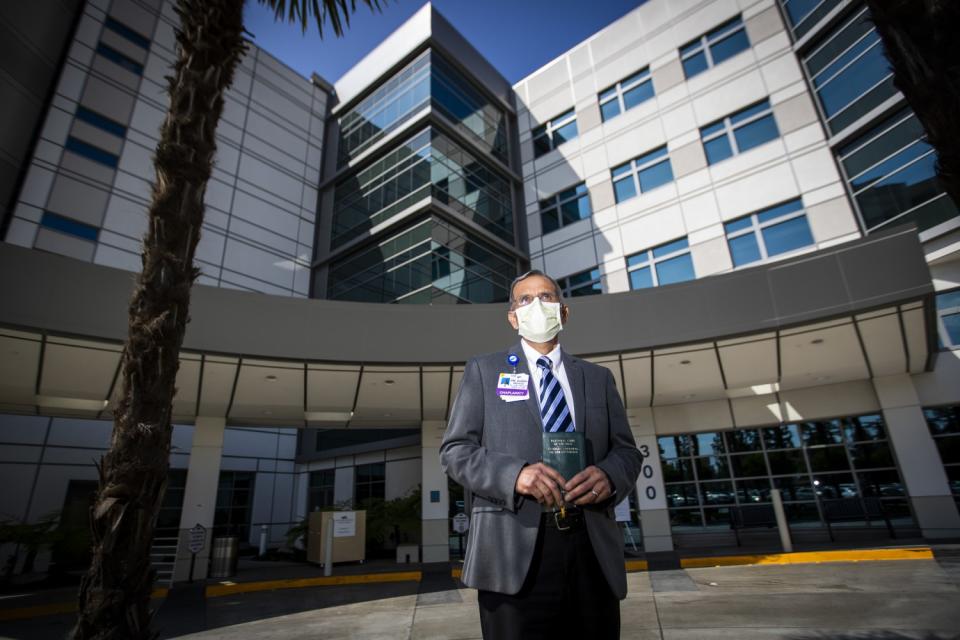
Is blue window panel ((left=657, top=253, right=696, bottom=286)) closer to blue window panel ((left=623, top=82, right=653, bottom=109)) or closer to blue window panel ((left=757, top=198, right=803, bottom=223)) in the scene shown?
blue window panel ((left=757, top=198, right=803, bottom=223))

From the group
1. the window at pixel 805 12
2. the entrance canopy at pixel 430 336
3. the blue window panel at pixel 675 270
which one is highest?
the window at pixel 805 12

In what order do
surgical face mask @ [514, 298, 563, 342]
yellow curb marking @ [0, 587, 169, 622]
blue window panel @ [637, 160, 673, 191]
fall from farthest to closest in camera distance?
blue window panel @ [637, 160, 673, 191] → yellow curb marking @ [0, 587, 169, 622] → surgical face mask @ [514, 298, 563, 342]

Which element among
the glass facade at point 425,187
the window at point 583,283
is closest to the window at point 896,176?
the window at point 583,283

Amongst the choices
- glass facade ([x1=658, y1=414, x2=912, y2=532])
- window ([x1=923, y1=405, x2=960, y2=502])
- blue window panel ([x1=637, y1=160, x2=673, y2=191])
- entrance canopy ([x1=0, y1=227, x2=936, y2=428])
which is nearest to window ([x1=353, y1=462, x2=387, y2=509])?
entrance canopy ([x1=0, y1=227, x2=936, y2=428])

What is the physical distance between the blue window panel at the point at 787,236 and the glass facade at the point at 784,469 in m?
5.94

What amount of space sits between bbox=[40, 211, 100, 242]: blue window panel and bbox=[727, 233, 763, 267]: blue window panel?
24.3 metres

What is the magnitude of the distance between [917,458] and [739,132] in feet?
41.8

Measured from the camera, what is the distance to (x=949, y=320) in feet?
46.5

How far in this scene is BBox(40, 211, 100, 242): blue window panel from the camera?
59.4 feet

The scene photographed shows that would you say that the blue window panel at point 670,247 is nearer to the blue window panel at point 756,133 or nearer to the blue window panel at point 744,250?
the blue window panel at point 744,250

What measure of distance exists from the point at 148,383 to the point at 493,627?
4077 millimetres

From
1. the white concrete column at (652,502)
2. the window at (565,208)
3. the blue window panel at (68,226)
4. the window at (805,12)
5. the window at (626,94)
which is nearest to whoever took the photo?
the white concrete column at (652,502)

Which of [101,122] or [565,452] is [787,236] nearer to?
[565,452]

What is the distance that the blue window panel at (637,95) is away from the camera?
73.5 feet
